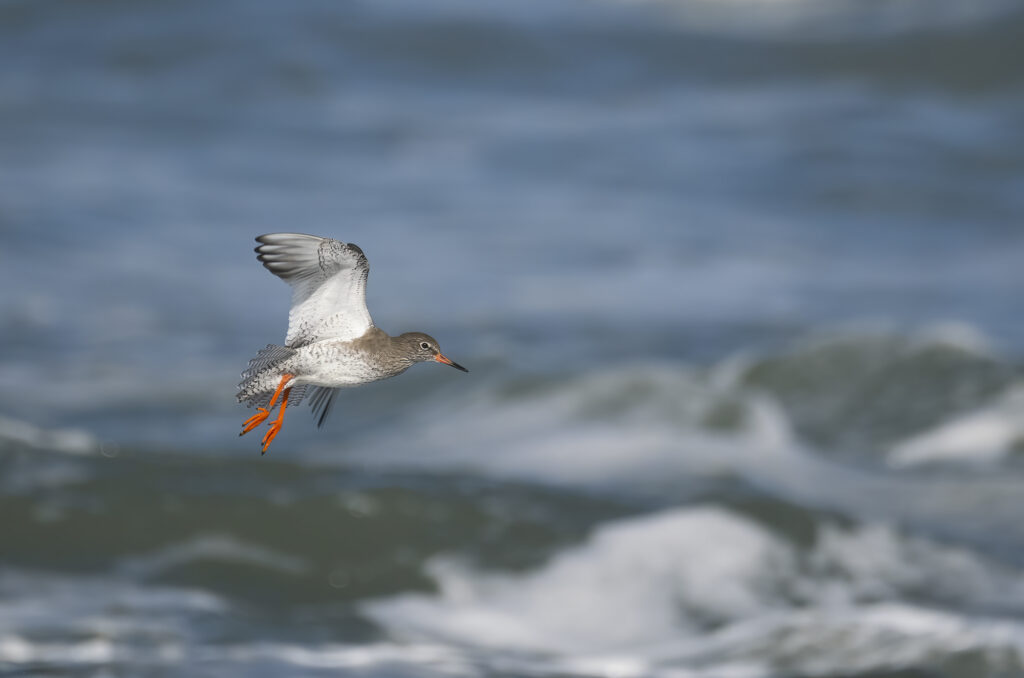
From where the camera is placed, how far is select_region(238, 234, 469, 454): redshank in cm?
376

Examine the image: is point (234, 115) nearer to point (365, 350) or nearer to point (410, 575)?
point (410, 575)

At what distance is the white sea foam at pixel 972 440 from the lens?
1742cm

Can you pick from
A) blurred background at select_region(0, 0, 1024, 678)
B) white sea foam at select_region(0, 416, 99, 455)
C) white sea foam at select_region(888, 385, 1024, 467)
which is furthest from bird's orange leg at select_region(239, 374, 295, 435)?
white sea foam at select_region(888, 385, 1024, 467)

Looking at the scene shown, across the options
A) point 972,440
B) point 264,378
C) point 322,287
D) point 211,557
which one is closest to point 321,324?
point 322,287

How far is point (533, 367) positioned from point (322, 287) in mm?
16790

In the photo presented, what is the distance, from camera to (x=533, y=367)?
67.5 feet

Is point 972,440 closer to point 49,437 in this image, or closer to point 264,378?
point 49,437

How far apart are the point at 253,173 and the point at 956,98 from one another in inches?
Result: 653

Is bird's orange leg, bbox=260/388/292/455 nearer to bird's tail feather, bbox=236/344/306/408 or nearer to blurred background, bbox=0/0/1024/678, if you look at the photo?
bird's tail feather, bbox=236/344/306/408

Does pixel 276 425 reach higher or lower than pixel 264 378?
lower

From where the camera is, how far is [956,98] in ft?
108

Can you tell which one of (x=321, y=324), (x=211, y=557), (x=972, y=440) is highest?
(x=972, y=440)

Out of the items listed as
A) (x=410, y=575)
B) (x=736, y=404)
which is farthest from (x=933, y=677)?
(x=736, y=404)

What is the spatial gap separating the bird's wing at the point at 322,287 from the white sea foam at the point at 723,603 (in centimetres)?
822
